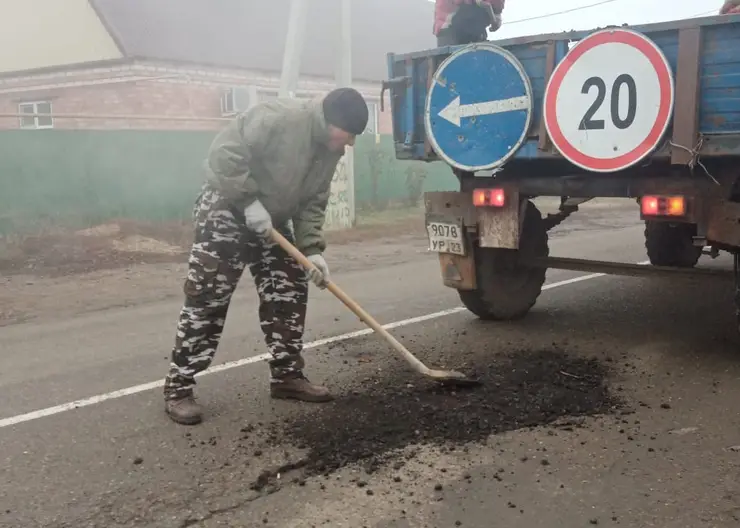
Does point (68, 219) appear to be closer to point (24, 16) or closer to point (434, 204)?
point (434, 204)

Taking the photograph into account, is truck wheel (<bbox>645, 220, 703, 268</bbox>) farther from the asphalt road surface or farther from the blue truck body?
the blue truck body

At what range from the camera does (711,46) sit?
12.9 feet

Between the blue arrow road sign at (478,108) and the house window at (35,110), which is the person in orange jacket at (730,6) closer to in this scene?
the blue arrow road sign at (478,108)

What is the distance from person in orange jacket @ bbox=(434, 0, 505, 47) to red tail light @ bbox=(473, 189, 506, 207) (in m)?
1.42

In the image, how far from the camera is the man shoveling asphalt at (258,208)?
3.64m

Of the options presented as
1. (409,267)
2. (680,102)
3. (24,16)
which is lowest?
(409,267)

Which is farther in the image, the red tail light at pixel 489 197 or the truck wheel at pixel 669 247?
the truck wheel at pixel 669 247

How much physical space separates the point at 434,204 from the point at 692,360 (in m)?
1.98

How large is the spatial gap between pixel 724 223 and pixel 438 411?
1.95 metres

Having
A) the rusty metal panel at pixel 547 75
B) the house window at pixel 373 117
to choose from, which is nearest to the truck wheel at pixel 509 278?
the rusty metal panel at pixel 547 75

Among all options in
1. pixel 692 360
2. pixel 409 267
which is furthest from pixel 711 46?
pixel 409 267

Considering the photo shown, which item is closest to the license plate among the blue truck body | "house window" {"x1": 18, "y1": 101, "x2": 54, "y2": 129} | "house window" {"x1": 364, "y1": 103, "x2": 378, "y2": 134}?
the blue truck body

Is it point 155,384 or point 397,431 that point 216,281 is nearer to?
point 155,384

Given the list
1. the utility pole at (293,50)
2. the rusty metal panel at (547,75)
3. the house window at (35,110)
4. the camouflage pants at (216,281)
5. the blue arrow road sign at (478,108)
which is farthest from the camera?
the house window at (35,110)
